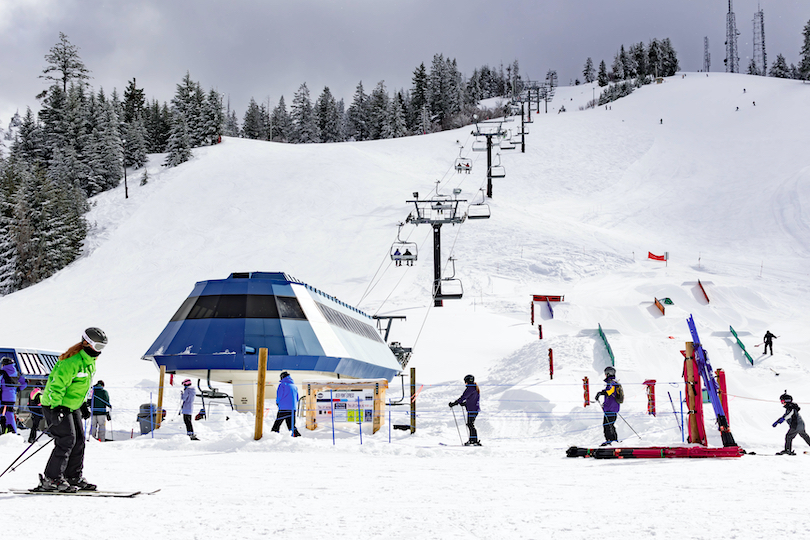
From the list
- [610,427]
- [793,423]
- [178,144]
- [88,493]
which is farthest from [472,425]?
[178,144]

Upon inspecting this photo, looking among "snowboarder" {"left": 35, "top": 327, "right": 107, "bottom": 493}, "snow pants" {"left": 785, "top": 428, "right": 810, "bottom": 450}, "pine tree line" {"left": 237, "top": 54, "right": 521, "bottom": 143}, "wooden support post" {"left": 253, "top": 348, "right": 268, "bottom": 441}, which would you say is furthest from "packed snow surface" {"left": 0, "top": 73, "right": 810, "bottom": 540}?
"pine tree line" {"left": 237, "top": 54, "right": 521, "bottom": 143}

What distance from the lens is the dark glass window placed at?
1764 cm

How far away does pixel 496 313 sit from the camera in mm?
34344

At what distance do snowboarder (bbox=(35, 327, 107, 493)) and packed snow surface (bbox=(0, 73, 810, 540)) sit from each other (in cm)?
38

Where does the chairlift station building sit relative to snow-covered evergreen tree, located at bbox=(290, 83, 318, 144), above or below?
below

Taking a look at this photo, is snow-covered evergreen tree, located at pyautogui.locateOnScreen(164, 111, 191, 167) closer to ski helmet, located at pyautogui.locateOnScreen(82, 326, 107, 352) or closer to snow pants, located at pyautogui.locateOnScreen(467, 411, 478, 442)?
snow pants, located at pyautogui.locateOnScreen(467, 411, 478, 442)

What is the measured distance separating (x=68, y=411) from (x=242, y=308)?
37.2 ft

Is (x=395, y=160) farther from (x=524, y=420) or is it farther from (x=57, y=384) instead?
(x=57, y=384)

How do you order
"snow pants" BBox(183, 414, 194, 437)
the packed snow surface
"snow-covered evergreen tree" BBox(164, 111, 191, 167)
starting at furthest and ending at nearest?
"snow-covered evergreen tree" BBox(164, 111, 191, 167)
"snow pants" BBox(183, 414, 194, 437)
the packed snow surface

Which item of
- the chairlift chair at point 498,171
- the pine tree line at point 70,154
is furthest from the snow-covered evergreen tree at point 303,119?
the chairlift chair at point 498,171

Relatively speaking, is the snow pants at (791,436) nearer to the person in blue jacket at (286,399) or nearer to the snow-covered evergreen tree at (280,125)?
the person in blue jacket at (286,399)

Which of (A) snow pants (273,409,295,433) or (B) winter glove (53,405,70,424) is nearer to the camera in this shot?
(B) winter glove (53,405,70,424)

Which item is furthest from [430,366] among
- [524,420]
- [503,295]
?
[503,295]

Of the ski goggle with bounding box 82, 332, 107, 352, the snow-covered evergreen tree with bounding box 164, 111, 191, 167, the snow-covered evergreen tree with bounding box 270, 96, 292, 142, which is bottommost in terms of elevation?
the ski goggle with bounding box 82, 332, 107, 352
